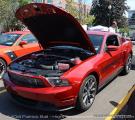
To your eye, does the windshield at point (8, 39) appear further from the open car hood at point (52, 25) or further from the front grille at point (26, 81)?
the front grille at point (26, 81)

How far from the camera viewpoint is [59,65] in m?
5.95

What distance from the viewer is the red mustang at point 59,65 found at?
5531 millimetres

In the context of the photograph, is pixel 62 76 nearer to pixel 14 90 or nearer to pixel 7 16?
pixel 14 90

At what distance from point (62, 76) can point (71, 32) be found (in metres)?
1.36

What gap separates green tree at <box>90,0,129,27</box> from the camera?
43969 mm

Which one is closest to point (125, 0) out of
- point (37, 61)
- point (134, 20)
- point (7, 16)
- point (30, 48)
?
point (134, 20)

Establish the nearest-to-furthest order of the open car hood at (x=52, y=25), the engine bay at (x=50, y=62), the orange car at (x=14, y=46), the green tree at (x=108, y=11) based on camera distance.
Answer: the engine bay at (x=50, y=62)
the open car hood at (x=52, y=25)
the orange car at (x=14, y=46)
the green tree at (x=108, y=11)

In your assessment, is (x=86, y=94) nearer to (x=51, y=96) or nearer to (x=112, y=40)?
(x=51, y=96)

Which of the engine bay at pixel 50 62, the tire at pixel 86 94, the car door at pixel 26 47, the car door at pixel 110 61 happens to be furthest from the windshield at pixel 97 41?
the car door at pixel 26 47

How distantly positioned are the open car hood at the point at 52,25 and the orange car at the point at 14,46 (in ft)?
5.39

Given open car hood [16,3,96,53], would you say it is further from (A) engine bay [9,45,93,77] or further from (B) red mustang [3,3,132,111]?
(A) engine bay [9,45,93,77]

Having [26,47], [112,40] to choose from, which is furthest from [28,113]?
[26,47]

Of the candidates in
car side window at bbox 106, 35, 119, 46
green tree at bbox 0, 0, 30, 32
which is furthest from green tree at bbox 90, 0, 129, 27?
car side window at bbox 106, 35, 119, 46

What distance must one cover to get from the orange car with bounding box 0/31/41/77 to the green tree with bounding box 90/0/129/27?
34.6 meters
